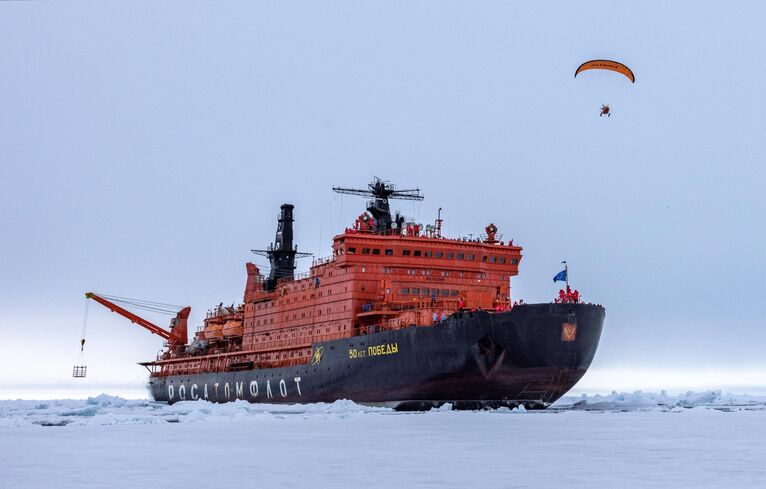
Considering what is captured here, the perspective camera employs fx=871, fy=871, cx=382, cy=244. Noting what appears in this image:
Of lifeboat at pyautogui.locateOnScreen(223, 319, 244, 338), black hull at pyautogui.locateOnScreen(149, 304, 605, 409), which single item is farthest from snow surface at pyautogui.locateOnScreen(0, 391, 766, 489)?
lifeboat at pyautogui.locateOnScreen(223, 319, 244, 338)

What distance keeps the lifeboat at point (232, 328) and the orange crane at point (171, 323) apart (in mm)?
12962

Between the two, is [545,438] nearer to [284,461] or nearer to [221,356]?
[284,461]

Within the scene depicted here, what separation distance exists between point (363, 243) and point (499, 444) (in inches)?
1136

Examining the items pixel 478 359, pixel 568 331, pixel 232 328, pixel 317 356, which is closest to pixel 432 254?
pixel 317 356

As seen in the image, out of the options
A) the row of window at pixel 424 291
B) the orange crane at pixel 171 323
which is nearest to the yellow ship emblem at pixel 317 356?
the row of window at pixel 424 291

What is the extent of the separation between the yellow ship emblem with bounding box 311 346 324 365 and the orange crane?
30677mm

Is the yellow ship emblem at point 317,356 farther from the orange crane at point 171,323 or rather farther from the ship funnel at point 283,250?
the orange crane at point 171,323

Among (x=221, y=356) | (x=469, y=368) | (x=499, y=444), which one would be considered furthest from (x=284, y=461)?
(x=221, y=356)

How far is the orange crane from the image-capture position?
79688 mm

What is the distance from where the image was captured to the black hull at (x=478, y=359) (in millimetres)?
42219

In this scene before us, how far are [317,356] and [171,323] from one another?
109 feet

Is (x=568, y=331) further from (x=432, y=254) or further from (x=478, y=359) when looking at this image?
(x=432, y=254)

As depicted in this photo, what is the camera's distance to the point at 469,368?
42.6 meters

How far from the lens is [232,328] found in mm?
67250
